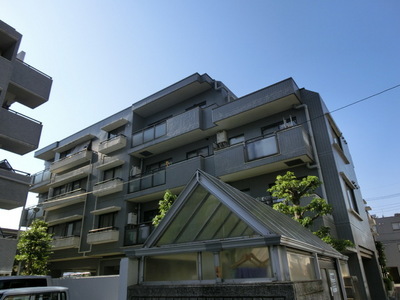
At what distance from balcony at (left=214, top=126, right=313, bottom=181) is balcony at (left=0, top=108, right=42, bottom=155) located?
346 inches

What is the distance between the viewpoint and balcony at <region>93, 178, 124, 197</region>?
64.5ft

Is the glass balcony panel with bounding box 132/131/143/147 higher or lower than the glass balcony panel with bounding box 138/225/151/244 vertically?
higher

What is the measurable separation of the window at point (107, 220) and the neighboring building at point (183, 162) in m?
0.08

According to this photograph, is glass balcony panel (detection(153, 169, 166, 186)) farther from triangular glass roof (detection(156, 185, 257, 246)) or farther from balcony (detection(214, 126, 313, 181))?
triangular glass roof (detection(156, 185, 257, 246))

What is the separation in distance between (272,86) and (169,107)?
862cm

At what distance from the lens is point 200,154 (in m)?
17.9

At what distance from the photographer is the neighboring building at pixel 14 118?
11766 millimetres

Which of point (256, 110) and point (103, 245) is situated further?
point (103, 245)

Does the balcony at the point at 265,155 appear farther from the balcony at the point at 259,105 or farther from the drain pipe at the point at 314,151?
the balcony at the point at 259,105

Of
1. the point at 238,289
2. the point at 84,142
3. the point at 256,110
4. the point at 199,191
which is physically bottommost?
the point at 238,289

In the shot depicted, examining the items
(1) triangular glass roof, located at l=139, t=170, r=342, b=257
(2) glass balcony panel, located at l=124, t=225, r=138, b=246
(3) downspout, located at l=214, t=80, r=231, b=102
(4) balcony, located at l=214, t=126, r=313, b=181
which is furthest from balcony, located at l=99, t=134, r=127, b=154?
(1) triangular glass roof, located at l=139, t=170, r=342, b=257

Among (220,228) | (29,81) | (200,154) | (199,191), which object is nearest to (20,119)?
(29,81)

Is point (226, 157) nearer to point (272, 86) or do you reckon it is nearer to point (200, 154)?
point (200, 154)

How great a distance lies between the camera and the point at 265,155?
13773mm
